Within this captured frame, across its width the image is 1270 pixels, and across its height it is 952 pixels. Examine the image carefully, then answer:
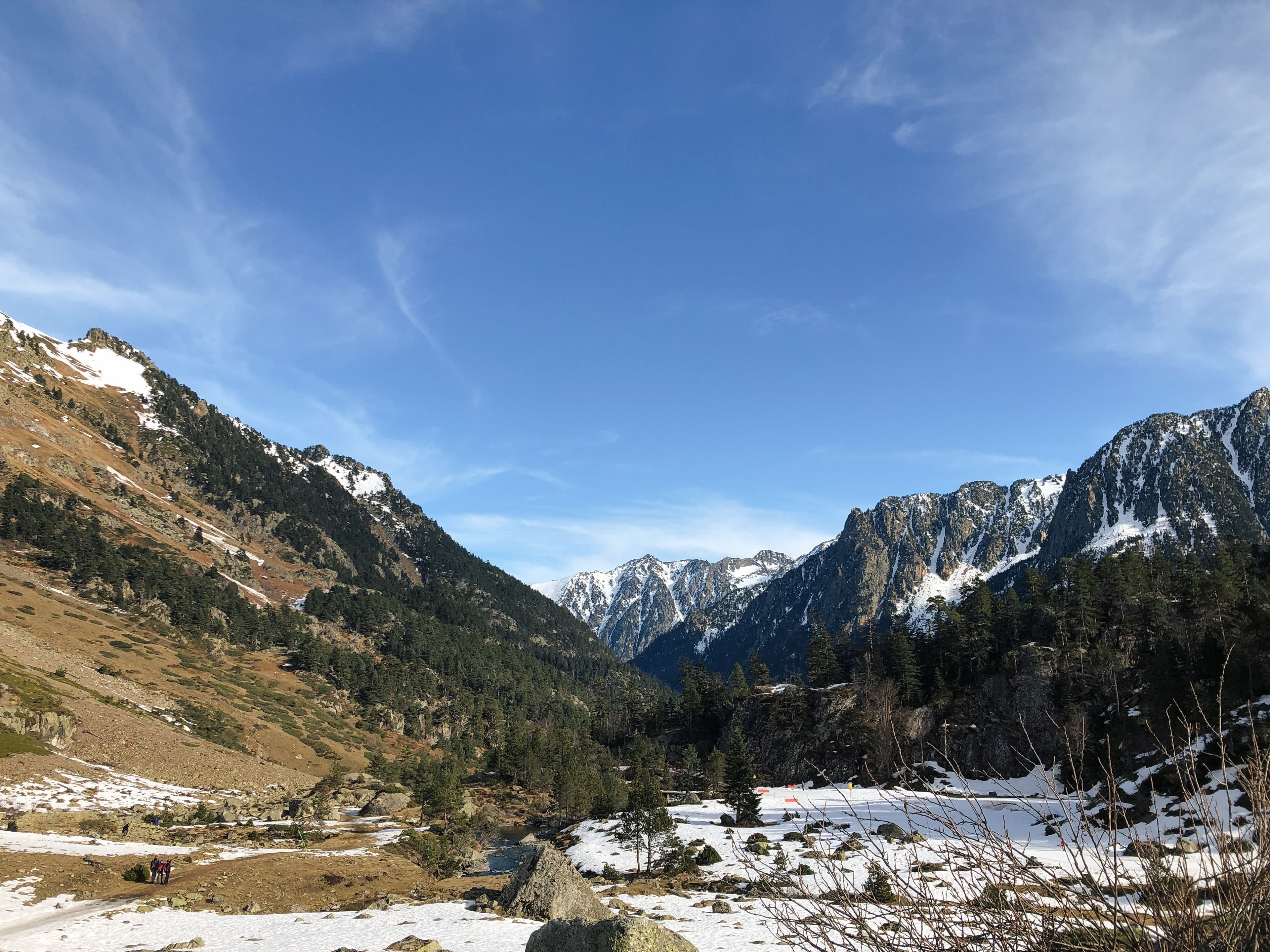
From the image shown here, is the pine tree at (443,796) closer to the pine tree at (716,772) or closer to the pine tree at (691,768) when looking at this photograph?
the pine tree at (716,772)

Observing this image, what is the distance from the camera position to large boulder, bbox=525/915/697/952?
15.2 meters

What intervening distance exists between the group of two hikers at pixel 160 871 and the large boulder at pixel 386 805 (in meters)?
37.0

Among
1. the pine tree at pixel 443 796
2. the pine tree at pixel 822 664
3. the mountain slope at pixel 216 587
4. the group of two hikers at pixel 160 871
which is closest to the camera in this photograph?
the group of two hikers at pixel 160 871

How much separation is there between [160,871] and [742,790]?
39.5 metres

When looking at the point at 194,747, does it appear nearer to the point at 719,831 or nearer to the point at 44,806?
the point at 44,806

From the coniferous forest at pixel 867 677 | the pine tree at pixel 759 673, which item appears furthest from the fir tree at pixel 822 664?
the pine tree at pixel 759 673

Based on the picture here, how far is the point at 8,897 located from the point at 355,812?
1657 inches

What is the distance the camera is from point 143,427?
19712cm

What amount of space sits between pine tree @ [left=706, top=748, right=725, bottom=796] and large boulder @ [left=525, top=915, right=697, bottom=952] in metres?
58.9

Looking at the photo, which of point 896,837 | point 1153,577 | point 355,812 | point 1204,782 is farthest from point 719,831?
point 1153,577

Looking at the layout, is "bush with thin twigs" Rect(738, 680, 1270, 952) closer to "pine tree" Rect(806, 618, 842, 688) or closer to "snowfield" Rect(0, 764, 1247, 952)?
"snowfield" Rect(0, 764, 1247, 952)

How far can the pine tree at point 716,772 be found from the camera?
72875mm

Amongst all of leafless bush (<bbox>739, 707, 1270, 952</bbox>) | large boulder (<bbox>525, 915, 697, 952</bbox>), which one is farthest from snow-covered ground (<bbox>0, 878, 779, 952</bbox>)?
leafless bush (<bbox>739, 707, 1270, 952</bbox>)

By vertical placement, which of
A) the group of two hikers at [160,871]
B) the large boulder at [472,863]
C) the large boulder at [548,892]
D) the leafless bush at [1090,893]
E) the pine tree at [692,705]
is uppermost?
the leafless bush at [1090,893]
